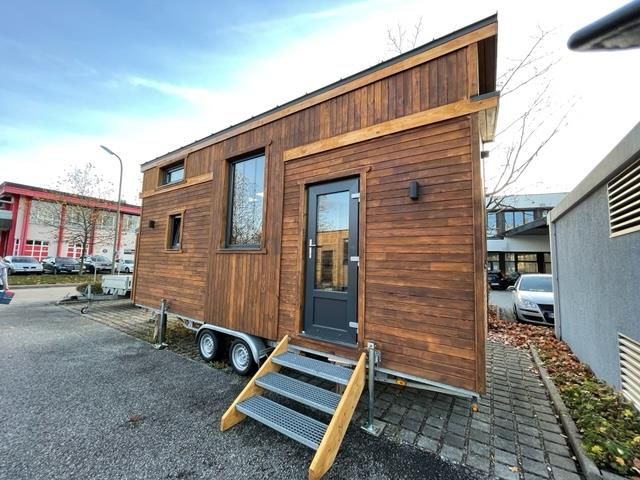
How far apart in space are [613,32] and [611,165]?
4273 mm

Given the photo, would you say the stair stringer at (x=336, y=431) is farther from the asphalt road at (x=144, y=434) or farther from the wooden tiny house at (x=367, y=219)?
the wooden tiny house at (x=367, y=219)

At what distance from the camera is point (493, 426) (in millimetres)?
3002

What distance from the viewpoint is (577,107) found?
780 centimetres

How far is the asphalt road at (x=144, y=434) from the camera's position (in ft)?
7.70

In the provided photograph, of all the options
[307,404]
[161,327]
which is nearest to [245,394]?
[307,404]

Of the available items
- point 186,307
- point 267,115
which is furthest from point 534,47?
point 186,307

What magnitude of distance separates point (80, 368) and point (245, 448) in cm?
368

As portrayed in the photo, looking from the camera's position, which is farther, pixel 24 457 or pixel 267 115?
pixel 267 115

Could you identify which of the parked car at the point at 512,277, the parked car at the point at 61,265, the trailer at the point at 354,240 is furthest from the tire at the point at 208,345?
the parked car at the point at 61,265

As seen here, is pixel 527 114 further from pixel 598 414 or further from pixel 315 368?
pixel 315 368

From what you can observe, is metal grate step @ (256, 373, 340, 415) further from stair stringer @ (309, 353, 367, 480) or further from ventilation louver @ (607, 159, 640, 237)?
ventilation louver @ (607, 159, 640, 237)

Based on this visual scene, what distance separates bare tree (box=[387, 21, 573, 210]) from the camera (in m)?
8.08

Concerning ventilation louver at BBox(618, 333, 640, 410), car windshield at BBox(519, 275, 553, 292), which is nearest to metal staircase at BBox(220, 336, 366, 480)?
ventilation louver at BBox(618, 333, 640, 410)

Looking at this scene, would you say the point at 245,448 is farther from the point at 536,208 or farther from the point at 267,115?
the point at 536,208
